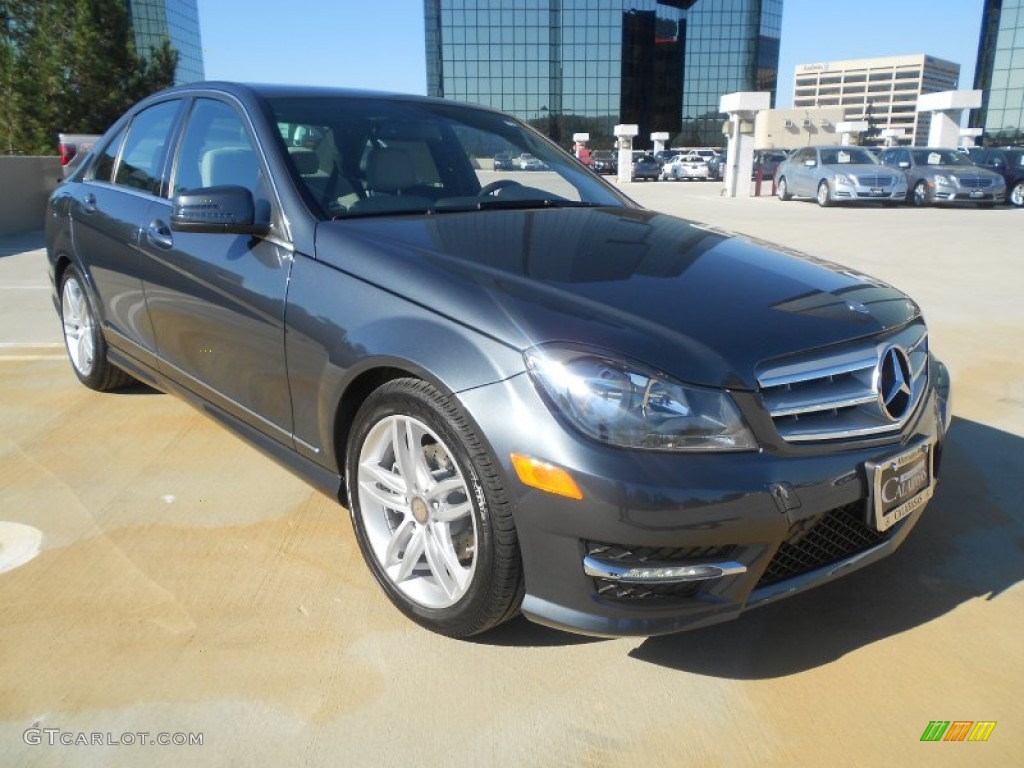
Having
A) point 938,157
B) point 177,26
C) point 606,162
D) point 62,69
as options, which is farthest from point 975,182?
point 177,26

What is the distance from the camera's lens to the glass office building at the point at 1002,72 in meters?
50.6

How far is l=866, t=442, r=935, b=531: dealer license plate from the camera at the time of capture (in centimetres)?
220

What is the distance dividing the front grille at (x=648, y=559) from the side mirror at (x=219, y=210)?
165 cm

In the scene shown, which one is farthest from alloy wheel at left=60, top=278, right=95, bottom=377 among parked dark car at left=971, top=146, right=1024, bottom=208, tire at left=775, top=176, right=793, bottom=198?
parked dark car at left=971, top=146, right=1024, bottom=208

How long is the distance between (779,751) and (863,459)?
772 mm

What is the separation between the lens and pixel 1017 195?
20125 mm

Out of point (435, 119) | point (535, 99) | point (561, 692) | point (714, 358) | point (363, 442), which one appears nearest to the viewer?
point (714, 358)

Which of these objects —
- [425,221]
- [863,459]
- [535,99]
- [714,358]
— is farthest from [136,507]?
[535,99]

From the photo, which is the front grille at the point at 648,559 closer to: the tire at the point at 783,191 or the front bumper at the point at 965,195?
the front bumper at the point at 965,195

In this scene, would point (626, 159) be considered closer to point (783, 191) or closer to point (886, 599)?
point (783, 191)

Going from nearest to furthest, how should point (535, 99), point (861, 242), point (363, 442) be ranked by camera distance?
point (363, 442)
point (861, 242)
point (535, 99)

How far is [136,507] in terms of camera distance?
3350mm

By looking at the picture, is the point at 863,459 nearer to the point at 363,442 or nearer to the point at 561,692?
the point at 561,692

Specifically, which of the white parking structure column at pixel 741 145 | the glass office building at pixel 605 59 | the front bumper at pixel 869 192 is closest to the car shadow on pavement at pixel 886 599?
the front bumper at pixel 869 192
